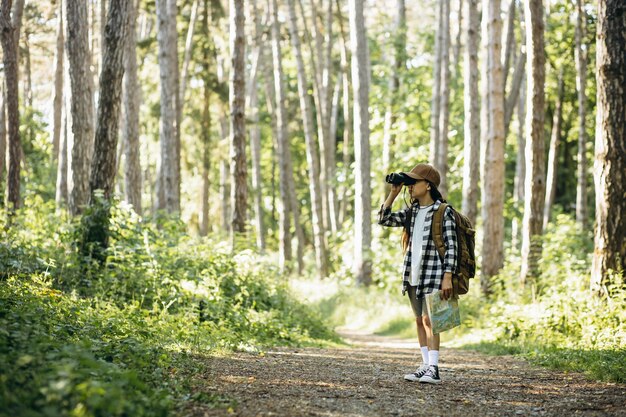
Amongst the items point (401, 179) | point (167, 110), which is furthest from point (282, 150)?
point (401, 179)

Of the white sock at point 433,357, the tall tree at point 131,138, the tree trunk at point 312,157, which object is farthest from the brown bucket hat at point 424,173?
the tree trunk at point 312,157

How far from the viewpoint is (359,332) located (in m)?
20.1

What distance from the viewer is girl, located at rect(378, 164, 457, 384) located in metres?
7.56

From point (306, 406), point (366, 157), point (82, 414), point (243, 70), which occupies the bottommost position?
point (306, 406)

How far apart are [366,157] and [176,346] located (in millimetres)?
15035

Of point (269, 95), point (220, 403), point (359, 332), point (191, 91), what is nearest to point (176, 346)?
point (220, 403)

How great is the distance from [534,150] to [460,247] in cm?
820

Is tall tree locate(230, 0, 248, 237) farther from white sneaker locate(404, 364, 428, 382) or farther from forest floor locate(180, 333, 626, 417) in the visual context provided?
white sneaker locate(404, 364, 428, 382)

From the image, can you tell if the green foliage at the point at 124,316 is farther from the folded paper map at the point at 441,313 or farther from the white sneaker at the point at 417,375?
the folded paper map at the point at 441,313

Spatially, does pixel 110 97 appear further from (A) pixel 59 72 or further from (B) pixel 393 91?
(B) pixel 393 91

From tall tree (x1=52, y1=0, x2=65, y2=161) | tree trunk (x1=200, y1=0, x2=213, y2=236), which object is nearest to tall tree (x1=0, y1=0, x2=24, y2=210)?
tall tree (x1=52, y1=0, x2=65, y2=161)

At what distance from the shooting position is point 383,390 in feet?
23.2

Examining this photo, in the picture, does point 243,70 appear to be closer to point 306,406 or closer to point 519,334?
point 519,334

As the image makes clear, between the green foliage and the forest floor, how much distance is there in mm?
325
